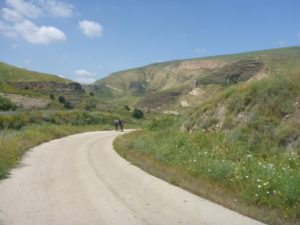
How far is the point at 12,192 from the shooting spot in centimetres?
1112

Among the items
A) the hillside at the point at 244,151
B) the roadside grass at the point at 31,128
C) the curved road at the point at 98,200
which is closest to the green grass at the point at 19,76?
the roadside grass at the point at 31,128

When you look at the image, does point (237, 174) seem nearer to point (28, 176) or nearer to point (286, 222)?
point (286, 222)

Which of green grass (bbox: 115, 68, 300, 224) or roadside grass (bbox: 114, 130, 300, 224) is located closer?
roadside grass (bbox: 114, 130, 300, 224)

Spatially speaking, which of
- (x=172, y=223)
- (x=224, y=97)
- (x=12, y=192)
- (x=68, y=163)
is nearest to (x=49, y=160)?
(x=68, y=163)

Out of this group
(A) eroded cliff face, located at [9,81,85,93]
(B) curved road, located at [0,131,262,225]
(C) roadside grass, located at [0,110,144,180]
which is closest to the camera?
(B) curved road, located at [0,131,262,225]

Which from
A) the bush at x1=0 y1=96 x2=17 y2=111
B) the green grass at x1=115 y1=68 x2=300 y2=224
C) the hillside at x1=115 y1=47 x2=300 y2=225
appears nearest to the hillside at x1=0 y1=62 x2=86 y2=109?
the bush at x1=0 y1=96 x2=17 y2=111

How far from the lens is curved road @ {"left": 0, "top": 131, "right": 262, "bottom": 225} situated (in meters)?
8.38

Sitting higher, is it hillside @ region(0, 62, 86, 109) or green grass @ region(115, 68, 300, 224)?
hillside @ region(0, 62, 86, 109)

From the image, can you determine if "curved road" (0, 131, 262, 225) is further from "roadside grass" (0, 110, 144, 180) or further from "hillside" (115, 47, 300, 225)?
"roadside grass" (0, 110, 144, 180)

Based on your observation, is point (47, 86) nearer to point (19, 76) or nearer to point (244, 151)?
point (19, 76)

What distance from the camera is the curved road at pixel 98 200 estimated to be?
8375 millimetres

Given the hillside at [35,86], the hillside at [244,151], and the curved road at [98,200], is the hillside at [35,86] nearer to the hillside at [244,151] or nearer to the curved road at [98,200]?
the hillside at [244,151]

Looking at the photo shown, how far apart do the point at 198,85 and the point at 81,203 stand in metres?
154

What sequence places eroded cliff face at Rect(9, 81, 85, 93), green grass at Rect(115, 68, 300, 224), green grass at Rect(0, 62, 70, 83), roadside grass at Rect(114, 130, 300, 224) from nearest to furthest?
1. roadside grass at Rect(114, 130, 300, 224)
2. green grass at Rect(115, 68, 300, 224)
3. eroded cliff face at Rect(9, 81, 85, 93)
4. green grass at Rect(0, 62, 70, 83)
